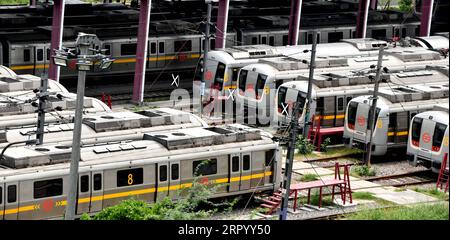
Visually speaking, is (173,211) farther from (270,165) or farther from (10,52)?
(10,52)

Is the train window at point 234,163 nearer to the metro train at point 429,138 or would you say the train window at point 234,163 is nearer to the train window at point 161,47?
the metro train at point 429,138

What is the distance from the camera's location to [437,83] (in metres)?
45.9

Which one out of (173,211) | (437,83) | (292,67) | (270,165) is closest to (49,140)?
(270,165)

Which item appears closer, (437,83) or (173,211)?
(173,211)

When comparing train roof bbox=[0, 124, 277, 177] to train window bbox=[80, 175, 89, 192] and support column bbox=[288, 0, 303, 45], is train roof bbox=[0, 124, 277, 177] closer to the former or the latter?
train window bbox=[80, 175, 89, 192]

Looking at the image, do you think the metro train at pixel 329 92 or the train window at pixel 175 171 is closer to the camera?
the train window at pixel 175 171

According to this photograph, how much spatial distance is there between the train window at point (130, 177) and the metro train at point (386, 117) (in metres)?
12.7

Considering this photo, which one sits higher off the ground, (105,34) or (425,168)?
(105,34)

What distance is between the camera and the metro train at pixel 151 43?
49.7 metres

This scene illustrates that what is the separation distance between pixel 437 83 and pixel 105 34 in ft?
55.2

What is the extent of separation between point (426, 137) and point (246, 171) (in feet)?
28.0

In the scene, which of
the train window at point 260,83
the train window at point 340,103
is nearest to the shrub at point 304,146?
the train window at point 340,103

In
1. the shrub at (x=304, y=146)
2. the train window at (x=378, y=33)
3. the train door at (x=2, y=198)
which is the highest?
the train window at (x=378, y=33)

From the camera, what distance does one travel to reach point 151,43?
2096 inches
